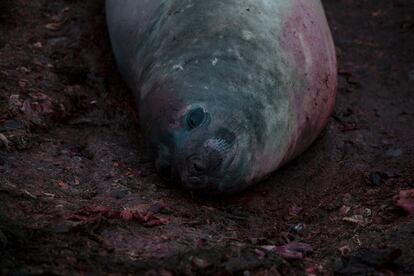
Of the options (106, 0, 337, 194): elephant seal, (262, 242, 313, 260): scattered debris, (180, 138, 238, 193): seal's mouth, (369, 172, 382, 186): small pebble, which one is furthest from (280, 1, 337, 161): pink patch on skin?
(262, 242, 313, 260): scattered debris

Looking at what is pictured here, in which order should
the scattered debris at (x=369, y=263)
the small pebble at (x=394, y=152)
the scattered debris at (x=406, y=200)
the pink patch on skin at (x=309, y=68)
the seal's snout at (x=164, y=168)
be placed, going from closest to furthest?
the scattered debris at (x=369, y=263)
the scattered debris at (x=406, y=200)
the seal's snout at (x=164, y=168)
the pink patch on skin at (x=309, y=68)
the small pebble at (x=394, y=152)

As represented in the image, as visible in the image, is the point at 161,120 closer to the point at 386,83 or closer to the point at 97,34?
the point at 97,34

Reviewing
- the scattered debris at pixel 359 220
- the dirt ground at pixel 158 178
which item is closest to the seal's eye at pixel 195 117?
the dirt ground at pixel 158 178

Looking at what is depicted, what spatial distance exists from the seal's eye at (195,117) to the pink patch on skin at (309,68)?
50cm

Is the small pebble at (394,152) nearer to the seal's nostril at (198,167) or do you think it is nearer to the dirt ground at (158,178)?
the dirt ground at (158,178)

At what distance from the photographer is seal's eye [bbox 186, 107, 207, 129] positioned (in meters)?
2.87

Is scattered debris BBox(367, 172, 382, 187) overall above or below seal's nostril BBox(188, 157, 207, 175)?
below

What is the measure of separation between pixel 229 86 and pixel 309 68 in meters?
0.54

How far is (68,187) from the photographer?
2941mm

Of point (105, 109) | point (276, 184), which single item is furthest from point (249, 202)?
point (105, 109)

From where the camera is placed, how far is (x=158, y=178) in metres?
3.16

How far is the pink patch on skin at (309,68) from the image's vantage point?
321 cm

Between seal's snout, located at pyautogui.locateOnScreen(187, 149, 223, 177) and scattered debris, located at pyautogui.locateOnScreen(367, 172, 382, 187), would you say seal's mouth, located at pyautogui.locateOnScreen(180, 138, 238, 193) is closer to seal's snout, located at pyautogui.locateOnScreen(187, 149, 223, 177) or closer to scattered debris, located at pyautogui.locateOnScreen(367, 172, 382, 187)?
seal's snout, located at pyautogui.locateOnScreen(187, 149, 223, 177)

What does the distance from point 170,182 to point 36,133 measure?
28.9 inches
